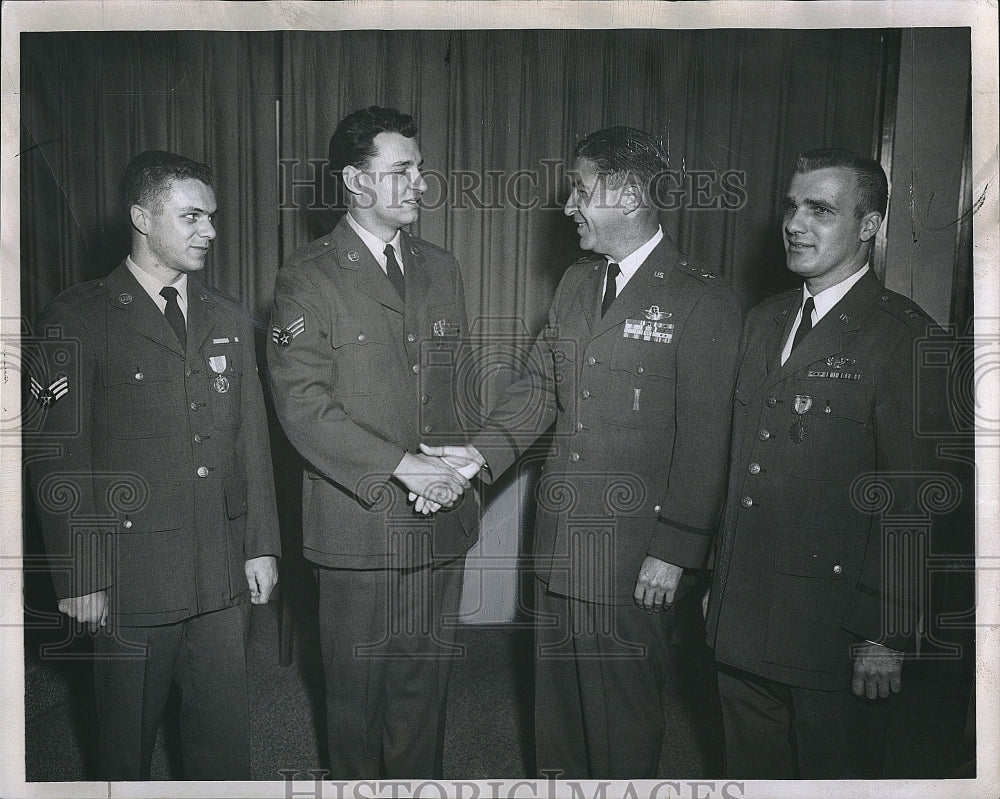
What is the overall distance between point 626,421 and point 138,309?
1.10 m

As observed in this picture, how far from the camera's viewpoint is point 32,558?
83.1 inches

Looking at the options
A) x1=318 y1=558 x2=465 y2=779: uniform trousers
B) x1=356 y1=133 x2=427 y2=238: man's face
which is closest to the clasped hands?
x1=318 y1=558 x2=465 y2=779: uniform trousers

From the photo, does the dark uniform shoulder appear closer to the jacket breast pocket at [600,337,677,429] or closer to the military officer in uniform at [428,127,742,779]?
the military officer in uniform at [428,127,742,779]

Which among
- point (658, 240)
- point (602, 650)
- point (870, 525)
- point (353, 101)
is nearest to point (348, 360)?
point (353, 101)

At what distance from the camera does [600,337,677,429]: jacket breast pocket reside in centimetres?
199

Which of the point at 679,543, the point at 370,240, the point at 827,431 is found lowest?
the point at 679,543

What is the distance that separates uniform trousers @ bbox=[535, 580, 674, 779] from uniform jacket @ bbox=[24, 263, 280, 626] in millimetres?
683

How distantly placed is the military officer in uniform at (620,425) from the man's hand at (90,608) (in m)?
0.85

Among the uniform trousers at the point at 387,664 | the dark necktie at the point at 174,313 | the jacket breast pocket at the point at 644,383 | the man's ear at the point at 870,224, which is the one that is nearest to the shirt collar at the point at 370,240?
the dark necktie at the point at 174,313

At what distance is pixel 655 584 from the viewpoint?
2039mm

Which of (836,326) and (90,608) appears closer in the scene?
(836,326)

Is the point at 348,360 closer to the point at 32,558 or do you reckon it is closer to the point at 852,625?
the point at 32,558

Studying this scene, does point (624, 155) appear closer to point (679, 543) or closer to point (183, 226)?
point (679, 543)

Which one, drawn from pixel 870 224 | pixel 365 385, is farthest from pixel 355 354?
pixel 870 224
